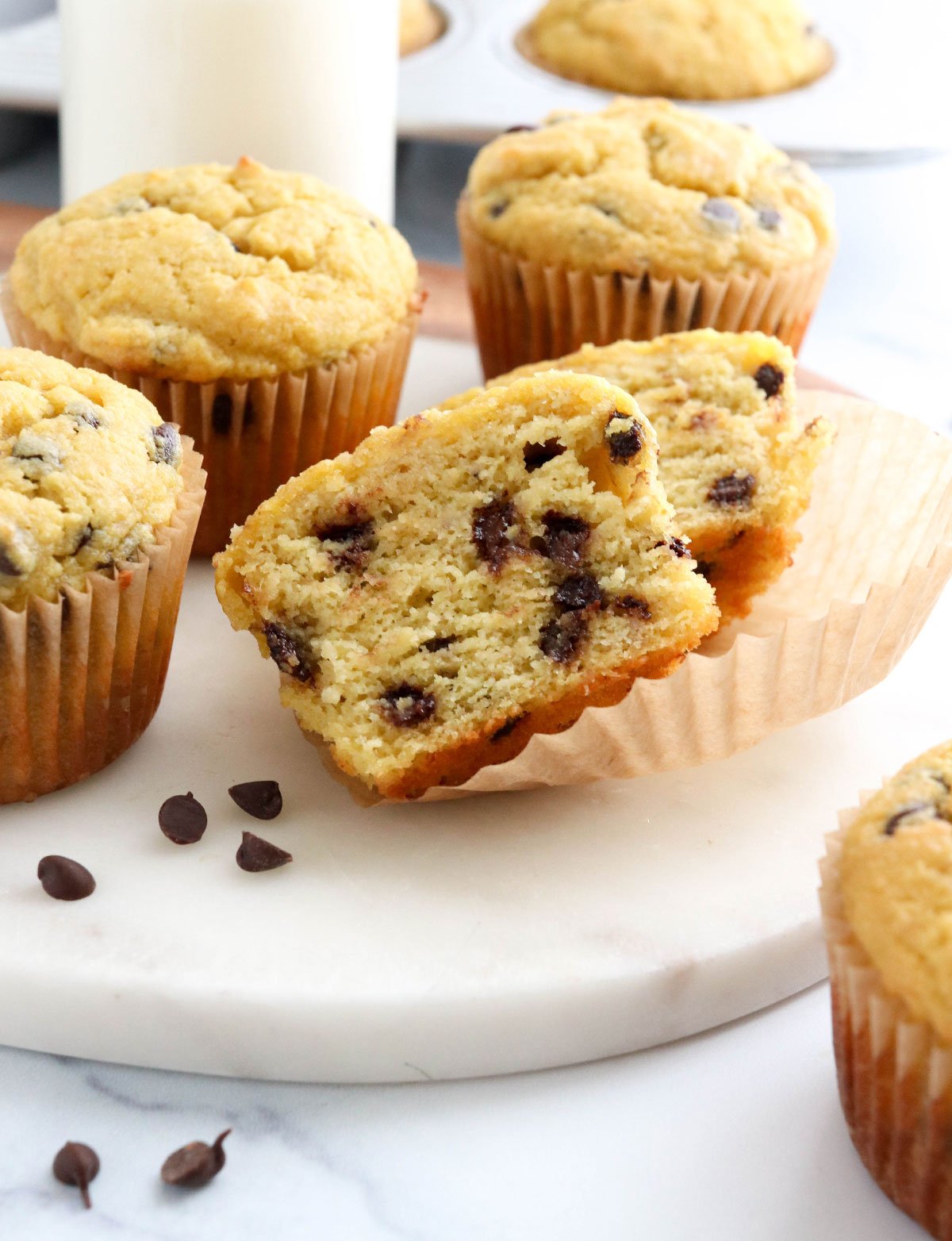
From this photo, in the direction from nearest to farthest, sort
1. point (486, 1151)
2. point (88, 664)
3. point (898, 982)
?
1. point (898, 982)
2. point (486, 1151)
3. point (88, 664)

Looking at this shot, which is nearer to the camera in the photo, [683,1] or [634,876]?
[634,876]

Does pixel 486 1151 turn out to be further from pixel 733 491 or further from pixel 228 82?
pixel 228 82

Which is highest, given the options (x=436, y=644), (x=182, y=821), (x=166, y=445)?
(x=166, y=445)

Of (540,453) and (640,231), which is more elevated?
(540,453)

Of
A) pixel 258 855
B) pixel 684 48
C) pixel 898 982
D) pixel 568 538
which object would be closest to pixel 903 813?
pixel 898 982

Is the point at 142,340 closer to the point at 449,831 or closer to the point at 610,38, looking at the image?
the point at 449,831

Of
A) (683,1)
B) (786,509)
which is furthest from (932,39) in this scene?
(786,509)
